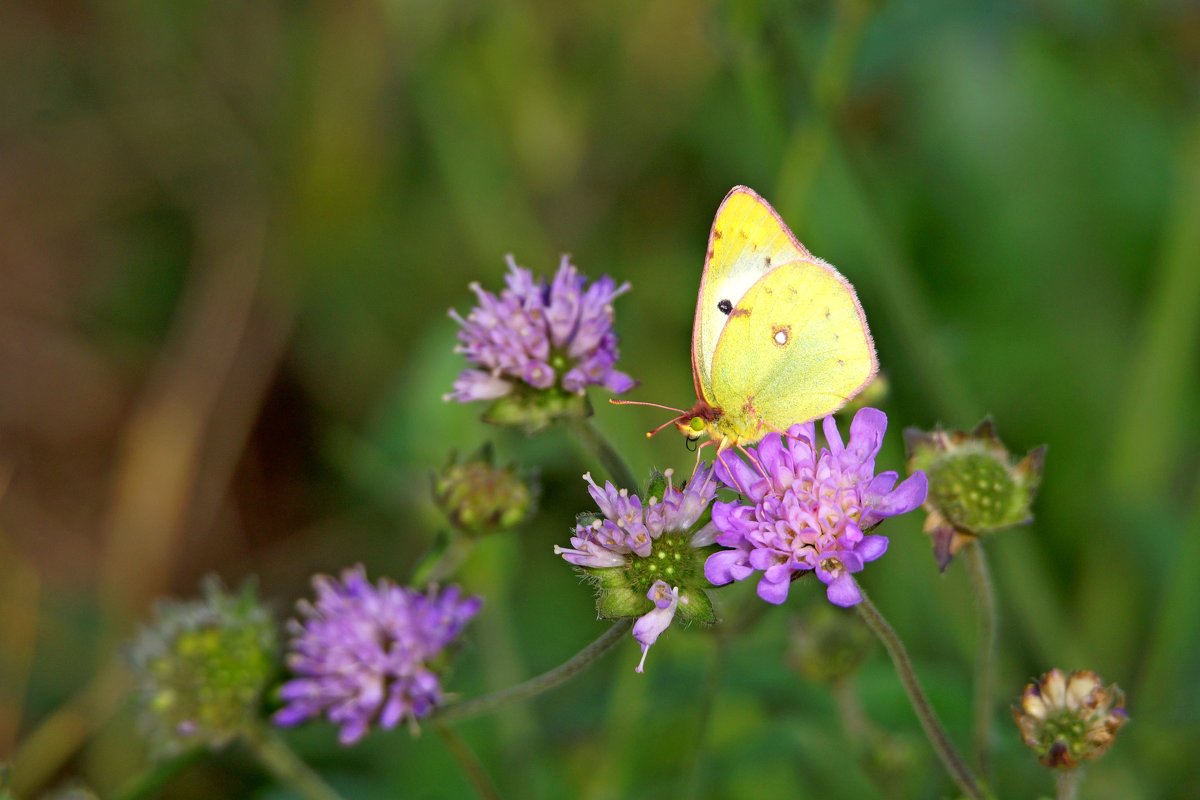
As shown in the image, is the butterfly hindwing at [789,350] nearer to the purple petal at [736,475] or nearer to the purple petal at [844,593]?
the purple petal at [736,475]

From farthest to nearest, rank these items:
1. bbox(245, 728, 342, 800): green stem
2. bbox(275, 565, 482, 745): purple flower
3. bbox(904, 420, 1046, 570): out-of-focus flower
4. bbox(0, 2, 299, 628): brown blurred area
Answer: bbox(0, 2, 299, 628): brown blurred area, bbox(245, 728, 342, 800): green stem, bbox(275, 565, 482, 745): purple flower, bbox(904, 420, 1046, 570): out-of-focus flower

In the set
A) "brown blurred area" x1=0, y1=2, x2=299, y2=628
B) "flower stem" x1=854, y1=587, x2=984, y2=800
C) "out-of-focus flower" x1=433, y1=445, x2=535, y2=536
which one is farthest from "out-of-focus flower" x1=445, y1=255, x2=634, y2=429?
"brown blurred area" x1=0, y1=2, x2=299, y2=628

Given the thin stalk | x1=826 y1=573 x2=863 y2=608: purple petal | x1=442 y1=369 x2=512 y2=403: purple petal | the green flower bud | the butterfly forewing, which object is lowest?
x1=826 y1=573 x2=863 y2=608: purple petal

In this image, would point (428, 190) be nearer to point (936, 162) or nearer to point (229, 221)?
point (229, 221)

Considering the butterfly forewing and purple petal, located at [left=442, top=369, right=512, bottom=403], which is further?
purple petal, located at [left=442, top=369, right=512, bottom=403]

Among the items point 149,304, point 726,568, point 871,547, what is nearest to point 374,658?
point 726,568

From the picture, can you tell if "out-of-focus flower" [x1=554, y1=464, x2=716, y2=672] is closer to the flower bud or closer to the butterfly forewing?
the butterfly forewing

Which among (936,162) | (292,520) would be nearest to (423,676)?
(292,520)

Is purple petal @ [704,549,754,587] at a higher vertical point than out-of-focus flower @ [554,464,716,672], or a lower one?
lower
